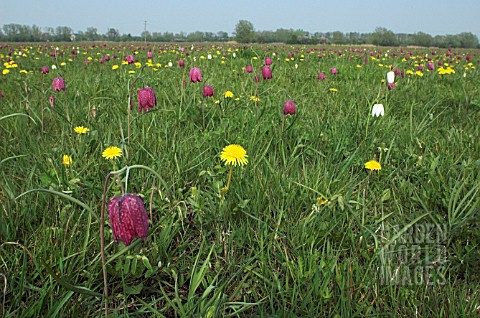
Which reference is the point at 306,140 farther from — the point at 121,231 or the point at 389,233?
the point at 121,231

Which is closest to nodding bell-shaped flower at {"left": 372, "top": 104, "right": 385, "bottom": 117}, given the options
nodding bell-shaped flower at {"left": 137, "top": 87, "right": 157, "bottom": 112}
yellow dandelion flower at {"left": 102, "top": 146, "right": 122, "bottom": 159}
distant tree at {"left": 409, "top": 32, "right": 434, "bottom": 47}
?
nodding bell-shaped flower at {"left": 137, "top": 87, "right": 157, "bottom": 112}

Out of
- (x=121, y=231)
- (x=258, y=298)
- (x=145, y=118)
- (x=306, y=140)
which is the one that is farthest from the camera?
(x=145, y=118)

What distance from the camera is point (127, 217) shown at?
805 millimetres

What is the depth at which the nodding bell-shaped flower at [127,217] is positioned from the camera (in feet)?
2.63

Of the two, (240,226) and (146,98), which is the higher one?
(146,98)

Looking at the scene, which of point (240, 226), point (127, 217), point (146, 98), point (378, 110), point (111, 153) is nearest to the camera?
point (127, 217)

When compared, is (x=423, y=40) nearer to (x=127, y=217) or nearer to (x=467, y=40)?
(x=467, y=40)

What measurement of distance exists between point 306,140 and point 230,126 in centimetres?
41

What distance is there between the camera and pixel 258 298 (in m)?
1.05

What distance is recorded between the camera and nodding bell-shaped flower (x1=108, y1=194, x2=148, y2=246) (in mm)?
803

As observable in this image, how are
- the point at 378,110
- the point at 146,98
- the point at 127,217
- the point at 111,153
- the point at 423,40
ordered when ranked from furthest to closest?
the point at 423,40, the point at 378,110, the point at 146,98, the point at 111,153, the point at 127,217

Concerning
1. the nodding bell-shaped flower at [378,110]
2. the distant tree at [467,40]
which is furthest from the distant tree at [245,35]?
the nodding bell-shaped flower at [378,110]

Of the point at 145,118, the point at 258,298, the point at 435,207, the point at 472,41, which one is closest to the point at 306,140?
the point at 435,207

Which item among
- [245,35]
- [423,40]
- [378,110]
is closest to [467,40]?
[423,40]
